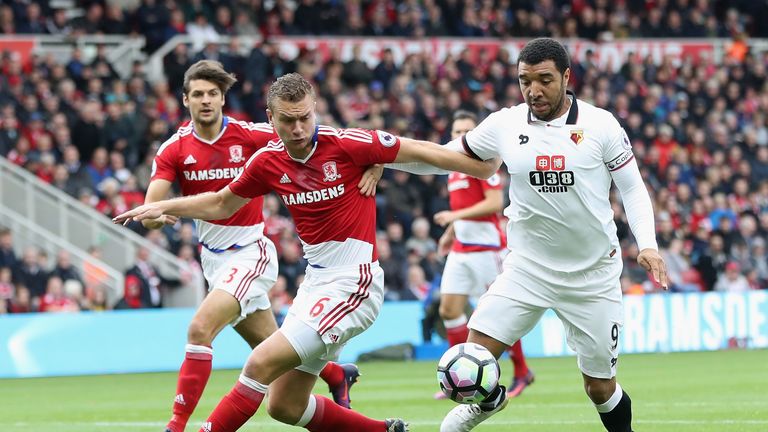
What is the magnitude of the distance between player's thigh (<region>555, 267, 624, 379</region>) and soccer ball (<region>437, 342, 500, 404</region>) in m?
0.55

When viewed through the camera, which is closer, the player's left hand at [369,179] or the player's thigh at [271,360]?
the player's thigh at [271,360]

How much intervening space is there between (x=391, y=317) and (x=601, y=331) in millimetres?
11833

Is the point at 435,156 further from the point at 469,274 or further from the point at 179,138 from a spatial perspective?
the point at 469,274

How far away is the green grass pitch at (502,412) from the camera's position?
10.1 meters

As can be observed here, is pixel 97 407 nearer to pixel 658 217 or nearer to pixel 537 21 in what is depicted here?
pixel 658 217

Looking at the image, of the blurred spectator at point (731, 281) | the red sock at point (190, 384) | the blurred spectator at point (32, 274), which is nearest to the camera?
the red sock at point (190, 384)

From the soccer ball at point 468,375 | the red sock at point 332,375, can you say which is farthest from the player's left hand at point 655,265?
the red sock at point 332,375

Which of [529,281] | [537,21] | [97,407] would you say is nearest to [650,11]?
[537,21]

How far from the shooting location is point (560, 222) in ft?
24.3

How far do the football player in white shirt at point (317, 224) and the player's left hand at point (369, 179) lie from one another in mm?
36

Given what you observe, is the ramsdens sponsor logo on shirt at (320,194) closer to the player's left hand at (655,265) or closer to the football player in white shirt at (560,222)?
the football player in white shirt at (560,222)

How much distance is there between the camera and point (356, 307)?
24.5 ft

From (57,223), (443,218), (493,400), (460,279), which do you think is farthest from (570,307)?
(57,223)

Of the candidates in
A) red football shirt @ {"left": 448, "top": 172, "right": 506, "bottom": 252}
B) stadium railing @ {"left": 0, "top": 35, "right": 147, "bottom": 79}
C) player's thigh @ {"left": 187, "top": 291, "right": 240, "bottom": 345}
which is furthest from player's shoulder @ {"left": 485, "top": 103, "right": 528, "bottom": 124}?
stadium railing @ {"left": 0, "top": 35, "right": 147, "bottom": 79}
